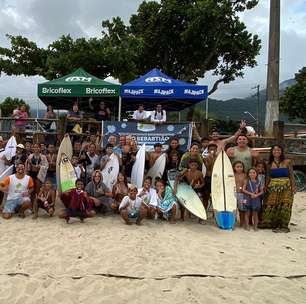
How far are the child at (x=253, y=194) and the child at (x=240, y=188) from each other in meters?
0.08

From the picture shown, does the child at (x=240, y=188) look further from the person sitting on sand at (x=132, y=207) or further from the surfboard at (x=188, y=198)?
the person sitting on sand at (x=132, y=207)

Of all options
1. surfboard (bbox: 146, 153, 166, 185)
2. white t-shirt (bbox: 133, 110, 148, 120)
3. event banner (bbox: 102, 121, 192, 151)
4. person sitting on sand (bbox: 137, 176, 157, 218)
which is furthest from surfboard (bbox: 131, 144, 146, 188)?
white t-shirt (bbox: 133, 110, 148, 120)

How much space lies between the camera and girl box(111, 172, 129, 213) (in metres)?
7.15

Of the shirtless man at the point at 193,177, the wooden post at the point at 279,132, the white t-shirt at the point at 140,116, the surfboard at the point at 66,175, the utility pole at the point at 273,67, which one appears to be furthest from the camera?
the utility pole at the point at 273,67

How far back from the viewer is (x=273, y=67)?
40.4 feet

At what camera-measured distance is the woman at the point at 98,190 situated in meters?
7.23

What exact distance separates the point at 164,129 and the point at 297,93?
53.5ft

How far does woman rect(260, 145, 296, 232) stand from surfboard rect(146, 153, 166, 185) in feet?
6.43

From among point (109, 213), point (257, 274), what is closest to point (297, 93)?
point (109, 213)

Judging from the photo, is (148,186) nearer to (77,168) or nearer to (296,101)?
(77,168)

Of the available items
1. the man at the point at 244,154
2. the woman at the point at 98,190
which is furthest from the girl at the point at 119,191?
the man at the point at 244,154

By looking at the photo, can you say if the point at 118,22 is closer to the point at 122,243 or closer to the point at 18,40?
the point at 18,40

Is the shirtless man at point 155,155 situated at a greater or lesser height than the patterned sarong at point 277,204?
greater

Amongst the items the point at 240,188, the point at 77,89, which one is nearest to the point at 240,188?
the point at 240,188
